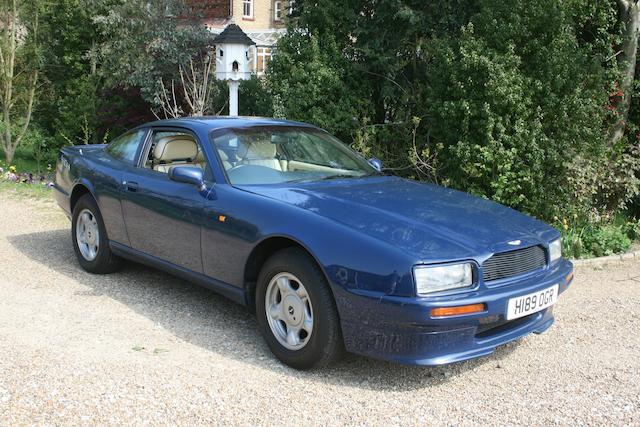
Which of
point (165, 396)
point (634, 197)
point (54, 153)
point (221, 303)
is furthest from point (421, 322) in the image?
point (54, 153)

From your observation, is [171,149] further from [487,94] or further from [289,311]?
[487,94]

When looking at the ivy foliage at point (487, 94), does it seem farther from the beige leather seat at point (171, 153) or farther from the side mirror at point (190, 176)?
the side mirror at point (190, 176)

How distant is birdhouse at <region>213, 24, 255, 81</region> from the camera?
9953 mm

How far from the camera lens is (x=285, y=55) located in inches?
393

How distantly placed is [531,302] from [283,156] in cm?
218

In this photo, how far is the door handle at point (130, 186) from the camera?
17.1ft

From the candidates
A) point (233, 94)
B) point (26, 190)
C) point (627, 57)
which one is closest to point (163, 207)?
point (233, 94)

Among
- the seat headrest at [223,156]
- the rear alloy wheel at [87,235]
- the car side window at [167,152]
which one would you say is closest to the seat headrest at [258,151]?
the seat headrest at [223,156]

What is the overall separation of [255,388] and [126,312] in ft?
5.68

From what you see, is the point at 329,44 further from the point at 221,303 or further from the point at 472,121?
the point at 221,303

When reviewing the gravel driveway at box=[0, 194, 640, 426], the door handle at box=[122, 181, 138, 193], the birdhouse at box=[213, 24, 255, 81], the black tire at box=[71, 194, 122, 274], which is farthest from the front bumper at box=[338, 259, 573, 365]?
the birdhouse at box=[213, 24, 255, 81]

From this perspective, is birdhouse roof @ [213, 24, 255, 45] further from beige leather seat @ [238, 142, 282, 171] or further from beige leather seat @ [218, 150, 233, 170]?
beige leather seat @ [218, 150, 233, 170]

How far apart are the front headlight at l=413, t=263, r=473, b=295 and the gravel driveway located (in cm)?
64

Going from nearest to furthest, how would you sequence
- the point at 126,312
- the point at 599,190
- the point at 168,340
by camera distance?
the point at 168,340
the point at 126,312
the point at 599,190
